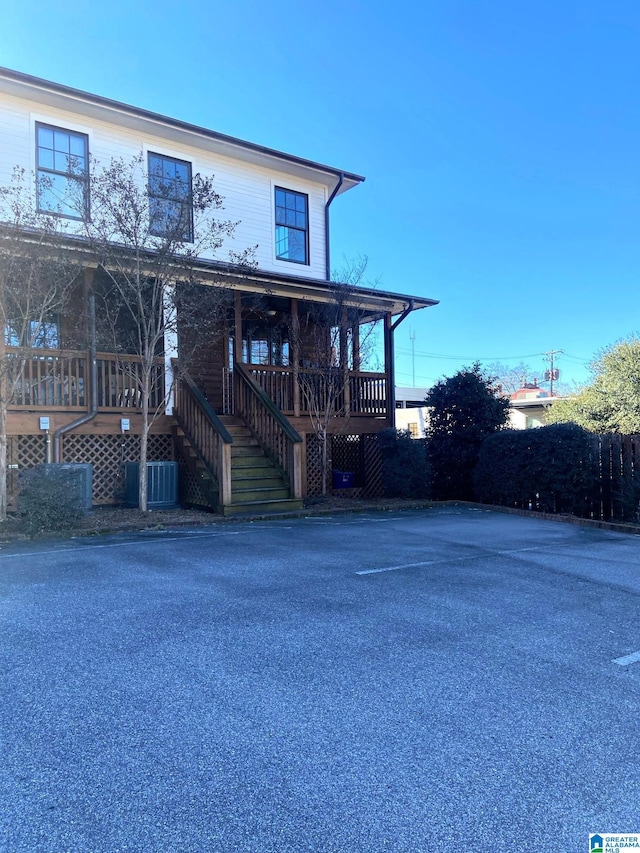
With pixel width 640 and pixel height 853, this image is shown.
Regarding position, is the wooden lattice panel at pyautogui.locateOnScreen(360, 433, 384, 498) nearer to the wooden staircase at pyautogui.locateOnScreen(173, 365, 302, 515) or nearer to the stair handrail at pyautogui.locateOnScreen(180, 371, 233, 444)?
the wooden staircase at pyautogui.locateOnScreen(173, 365, 302, 515)

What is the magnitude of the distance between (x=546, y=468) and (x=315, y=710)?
29.2 ft

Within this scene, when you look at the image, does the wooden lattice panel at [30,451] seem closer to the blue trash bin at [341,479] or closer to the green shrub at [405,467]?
the blue trash bin at [341,479]

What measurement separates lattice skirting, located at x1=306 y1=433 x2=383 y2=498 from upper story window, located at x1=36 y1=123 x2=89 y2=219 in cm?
684

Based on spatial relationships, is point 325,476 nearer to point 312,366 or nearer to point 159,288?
point 312,366

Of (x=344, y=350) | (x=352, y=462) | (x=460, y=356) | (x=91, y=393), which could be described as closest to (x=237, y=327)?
(x=344, y=350)

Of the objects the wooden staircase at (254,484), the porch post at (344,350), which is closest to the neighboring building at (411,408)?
the porch post at (344,350)

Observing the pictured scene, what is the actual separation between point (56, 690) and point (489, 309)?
143ft

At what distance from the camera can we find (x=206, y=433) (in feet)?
33.7

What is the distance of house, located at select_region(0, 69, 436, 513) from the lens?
33.5 feet

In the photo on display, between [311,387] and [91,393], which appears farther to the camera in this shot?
[311,387]

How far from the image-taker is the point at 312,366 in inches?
504

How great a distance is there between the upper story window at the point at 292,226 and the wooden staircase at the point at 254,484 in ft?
18.2

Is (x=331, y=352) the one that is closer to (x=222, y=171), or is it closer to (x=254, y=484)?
(x=254, y=484)

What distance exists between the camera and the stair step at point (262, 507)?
9.70m
